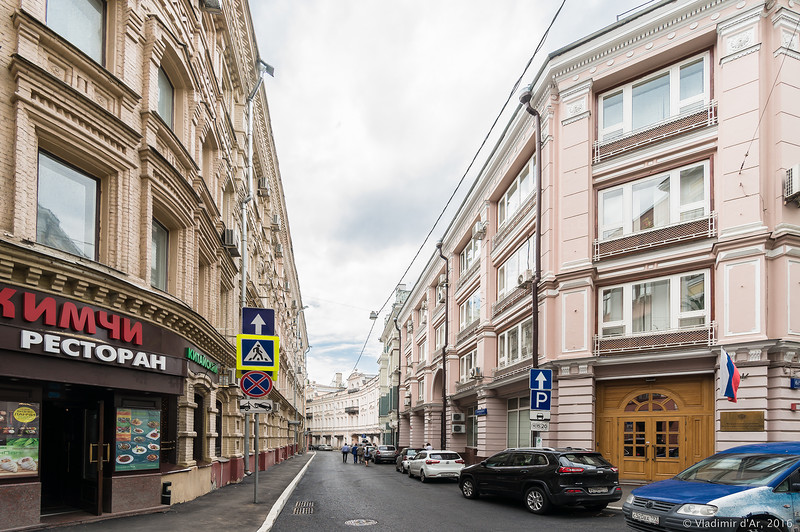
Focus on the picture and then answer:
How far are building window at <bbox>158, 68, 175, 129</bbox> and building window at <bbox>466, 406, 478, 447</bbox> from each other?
23.7 meters

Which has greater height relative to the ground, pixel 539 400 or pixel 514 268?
pixel 514 268

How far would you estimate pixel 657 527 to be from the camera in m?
8.54

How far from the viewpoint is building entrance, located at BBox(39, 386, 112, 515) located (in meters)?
10.8

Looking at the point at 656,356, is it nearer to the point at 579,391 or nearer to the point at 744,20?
the point at 579,391

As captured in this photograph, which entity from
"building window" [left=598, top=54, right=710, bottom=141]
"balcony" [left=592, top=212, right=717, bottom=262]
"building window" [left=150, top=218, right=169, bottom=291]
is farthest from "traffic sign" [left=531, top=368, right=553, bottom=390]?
"building window" [left=150, top=218, right=169, bottom=291]

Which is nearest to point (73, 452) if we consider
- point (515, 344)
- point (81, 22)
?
point (81, 22)

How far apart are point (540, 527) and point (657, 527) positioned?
10.3 feet

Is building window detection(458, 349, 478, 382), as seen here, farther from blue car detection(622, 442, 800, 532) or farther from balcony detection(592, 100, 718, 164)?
blue car detection(622, 442, 800, 532)

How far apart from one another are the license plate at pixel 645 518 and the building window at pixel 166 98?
39.0ft

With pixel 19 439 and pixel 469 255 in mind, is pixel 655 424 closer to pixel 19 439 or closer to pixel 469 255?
pixel 19 439

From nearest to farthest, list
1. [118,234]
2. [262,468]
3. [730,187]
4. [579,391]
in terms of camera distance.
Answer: [118,234] → [730,187] → [579,391] → [262,468]

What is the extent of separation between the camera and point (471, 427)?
34.3 m

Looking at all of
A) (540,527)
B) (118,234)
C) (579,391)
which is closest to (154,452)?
(118,234)

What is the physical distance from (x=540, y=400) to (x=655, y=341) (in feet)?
13.9
